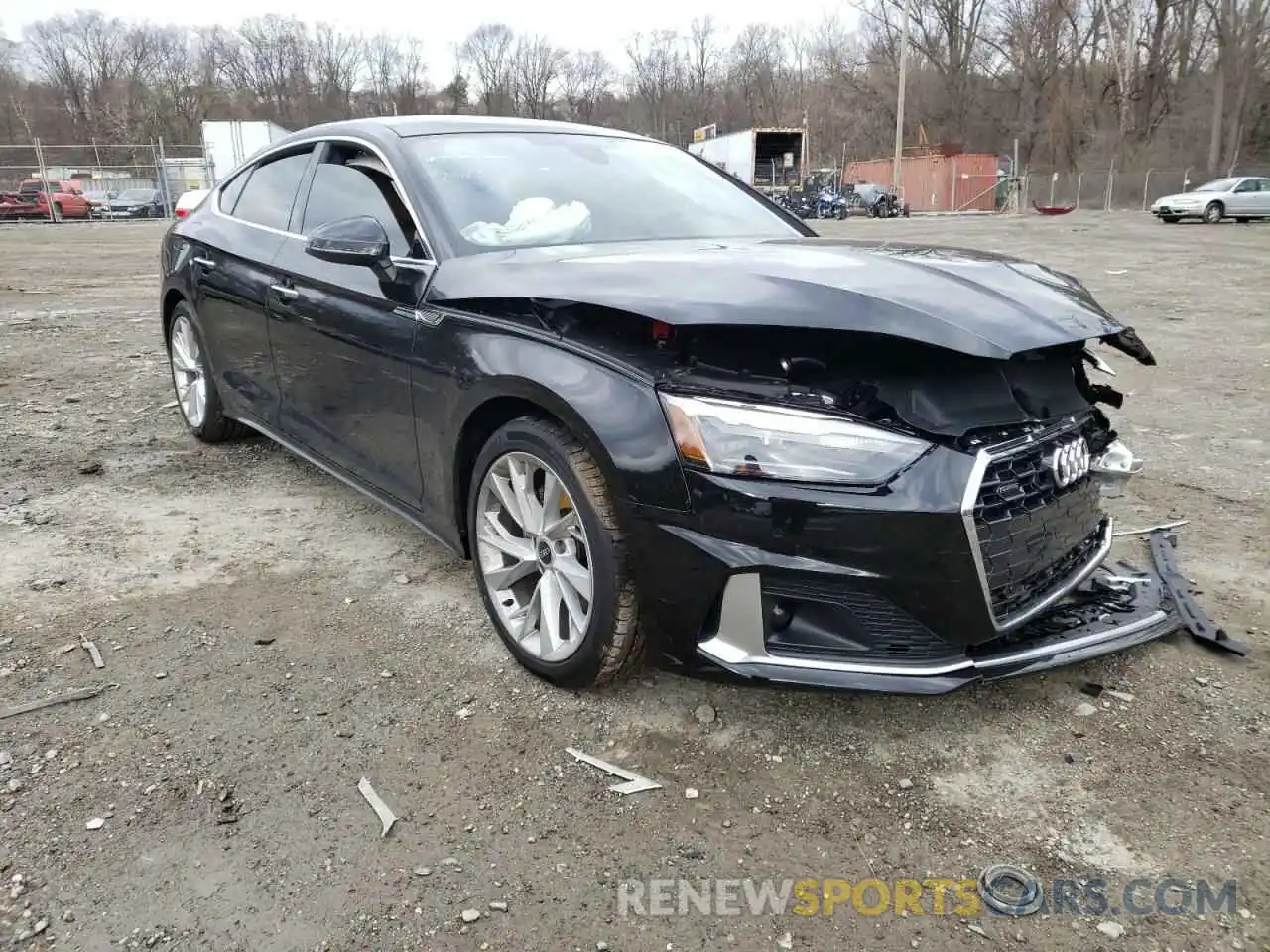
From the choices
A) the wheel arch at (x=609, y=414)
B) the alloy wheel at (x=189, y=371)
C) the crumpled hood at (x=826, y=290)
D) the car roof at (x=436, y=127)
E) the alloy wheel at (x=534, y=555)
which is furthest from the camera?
the alloy wheel at (x=189, y=371)

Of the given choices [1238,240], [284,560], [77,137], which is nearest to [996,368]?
[284,560]

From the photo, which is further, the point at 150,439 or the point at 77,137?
the point at 77,137

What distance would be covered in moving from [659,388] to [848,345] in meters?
0.44

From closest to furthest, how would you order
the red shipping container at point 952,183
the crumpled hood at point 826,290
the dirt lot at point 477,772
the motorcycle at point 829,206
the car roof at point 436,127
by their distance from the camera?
the dirt lot at point 477,772, the crumpled hood at point 826,290, the car roof at point 436,127, the motorcycle at point 829,206, the red shipping container at point 952,183

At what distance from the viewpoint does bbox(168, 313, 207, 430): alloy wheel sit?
482 cm

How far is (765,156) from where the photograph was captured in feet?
132

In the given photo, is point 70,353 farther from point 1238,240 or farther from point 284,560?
point 1238,240

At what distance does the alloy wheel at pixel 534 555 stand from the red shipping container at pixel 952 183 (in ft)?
147

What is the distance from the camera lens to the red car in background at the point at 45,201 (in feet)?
111

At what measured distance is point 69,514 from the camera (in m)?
4.08

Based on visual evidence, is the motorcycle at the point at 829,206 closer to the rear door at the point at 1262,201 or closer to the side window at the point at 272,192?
the rear door at the point at 1262,201

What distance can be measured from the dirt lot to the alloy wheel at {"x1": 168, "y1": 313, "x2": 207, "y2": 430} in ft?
3.98

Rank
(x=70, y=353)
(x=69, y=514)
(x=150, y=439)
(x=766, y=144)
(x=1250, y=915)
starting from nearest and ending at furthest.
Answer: (x=1250, y=915), (x=69, y=514), (x=150, y=439), (x=70, y=353), (x=766, y=144)

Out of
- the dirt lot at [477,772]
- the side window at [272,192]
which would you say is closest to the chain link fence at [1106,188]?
the side window at [272,192]
